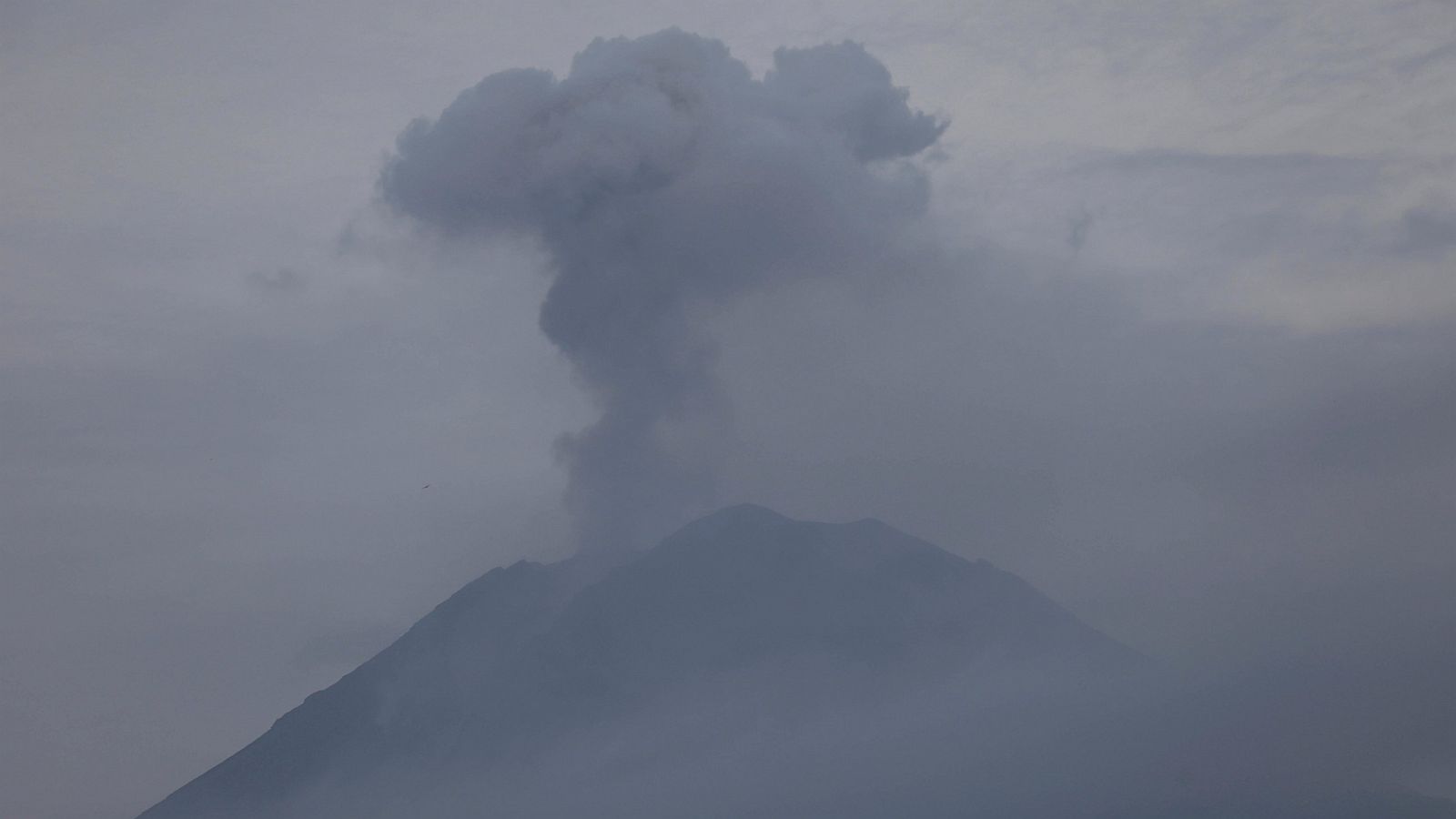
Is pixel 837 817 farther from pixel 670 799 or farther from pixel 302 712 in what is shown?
pixel 302 712

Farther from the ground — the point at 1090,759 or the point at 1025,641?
the point at 1025,641

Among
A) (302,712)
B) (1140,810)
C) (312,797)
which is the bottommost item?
(1140,810)

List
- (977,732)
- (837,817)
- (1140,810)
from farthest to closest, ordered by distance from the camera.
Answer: (977,732)
(837,817)
(1140,810)

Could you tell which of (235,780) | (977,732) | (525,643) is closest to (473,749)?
(525,643)

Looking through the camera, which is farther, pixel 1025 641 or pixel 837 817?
pixel 1025 641

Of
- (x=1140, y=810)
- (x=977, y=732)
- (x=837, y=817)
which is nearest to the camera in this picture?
(x=1140, y=810)

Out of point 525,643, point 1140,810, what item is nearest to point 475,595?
point 525,643
